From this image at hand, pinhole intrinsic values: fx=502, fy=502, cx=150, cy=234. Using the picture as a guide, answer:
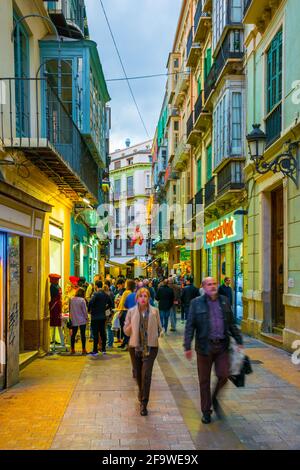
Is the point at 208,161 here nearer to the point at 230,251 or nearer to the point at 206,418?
the point at 230,251

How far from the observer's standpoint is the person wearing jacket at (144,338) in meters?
6.59

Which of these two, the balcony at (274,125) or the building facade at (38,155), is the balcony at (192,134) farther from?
the balcony at (274,125)

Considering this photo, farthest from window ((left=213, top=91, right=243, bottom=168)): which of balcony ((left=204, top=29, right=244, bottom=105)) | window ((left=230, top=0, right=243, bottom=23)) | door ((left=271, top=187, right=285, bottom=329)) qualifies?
door ((left=271, top=187, right=285, bottom=329))

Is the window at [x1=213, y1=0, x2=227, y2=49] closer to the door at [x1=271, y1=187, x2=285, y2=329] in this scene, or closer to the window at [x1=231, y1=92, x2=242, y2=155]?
the window at [x1=231, y1=92, x2=242, y2=155]

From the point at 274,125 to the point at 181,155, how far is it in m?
17.0

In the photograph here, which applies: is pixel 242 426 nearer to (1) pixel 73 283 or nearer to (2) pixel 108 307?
(2) pixel 108 307

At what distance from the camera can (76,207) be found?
1719cm

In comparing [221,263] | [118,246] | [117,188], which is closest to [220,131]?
[221,263]

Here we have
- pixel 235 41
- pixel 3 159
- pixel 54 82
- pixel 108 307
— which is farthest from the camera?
pixel 235 41


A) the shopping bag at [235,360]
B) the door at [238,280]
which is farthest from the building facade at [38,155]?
the door at [238,280]

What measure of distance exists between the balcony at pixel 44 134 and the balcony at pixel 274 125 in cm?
476

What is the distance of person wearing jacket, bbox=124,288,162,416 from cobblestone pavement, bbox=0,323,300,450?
41 cm
